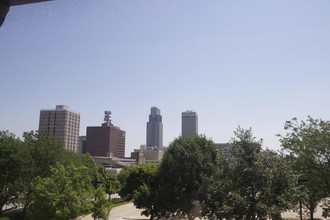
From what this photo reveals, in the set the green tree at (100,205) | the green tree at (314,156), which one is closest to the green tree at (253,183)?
the green tree at (314,156)

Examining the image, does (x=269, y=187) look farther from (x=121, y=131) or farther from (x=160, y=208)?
(x=121, y=131)

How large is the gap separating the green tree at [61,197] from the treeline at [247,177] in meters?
7.46

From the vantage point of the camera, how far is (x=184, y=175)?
27.4 meters

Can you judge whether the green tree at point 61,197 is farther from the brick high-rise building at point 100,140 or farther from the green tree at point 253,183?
the brick high-rise building at point 100,140

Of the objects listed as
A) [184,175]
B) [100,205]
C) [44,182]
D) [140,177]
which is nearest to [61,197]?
[44,182]

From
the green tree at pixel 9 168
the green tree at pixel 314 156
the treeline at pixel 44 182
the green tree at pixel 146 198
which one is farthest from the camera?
the green tree at pixel 9 168

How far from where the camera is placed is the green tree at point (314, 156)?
1622 centimetres

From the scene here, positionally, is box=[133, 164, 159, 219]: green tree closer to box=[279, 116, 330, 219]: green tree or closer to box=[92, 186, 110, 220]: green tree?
box=[92, 186, 110, 220]: green tree

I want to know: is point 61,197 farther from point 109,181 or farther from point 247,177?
point 109,181

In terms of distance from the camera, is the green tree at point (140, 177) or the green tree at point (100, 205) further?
the green tree at point (140, 177)

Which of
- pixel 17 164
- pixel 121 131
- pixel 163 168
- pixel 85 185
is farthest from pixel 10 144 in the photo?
pixel 121 131

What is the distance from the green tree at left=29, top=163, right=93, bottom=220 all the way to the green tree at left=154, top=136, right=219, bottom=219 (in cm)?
704

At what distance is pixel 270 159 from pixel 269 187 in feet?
3.19

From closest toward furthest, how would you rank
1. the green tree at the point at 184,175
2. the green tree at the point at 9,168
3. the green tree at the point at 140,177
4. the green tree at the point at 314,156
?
1. the green tree at the point at 314,156
2. the green tree at the point at 184,175
3. the green tree at the point at 9,168
4. the green tree at the point at 140,177
